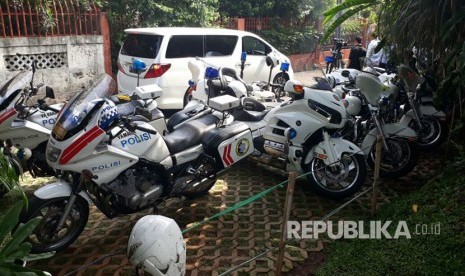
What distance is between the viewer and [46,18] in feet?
27.1

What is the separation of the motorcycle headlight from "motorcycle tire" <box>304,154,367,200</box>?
2370 mm

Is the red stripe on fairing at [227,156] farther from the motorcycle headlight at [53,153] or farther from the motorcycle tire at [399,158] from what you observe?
the motorcycle tire at [399,158]

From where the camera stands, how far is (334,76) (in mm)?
7438

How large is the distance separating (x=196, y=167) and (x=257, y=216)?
2.71 ft

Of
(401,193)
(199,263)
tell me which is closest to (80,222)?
(199,263)

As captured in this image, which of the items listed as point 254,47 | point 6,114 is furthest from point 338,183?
point 254,47

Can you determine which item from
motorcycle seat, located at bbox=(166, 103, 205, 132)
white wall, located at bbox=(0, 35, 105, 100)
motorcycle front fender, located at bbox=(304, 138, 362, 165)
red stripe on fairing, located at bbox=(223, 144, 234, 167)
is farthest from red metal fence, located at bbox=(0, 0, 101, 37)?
motorcycle front fender, located at bbox=(304, 138, 362, 165)

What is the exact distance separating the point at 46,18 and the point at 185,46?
2872 mm

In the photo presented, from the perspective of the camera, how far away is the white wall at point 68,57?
26.4 feet

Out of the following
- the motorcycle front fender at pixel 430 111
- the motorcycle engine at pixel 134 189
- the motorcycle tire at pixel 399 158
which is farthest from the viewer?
the motorcycle front fender at pixel 430 111

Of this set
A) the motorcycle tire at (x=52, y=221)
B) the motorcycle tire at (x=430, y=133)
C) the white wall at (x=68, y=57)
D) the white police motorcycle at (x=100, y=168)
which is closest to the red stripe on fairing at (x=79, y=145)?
the white police motorcycle at (x=100, y=168)

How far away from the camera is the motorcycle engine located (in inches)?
139

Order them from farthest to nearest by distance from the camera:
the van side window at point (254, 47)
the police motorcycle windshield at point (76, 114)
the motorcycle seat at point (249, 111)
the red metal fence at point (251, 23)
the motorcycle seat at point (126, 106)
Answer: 1. the red metal fence at point (251, 23)
2. the van side window at point (254, 47)
3. the motorcycle seat at point (249, 111)
4. the motorcycle seat at point (126, 106)
5. the police motorcycle windshield at point (76, 114)

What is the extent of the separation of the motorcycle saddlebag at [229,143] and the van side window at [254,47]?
533 centimetres
